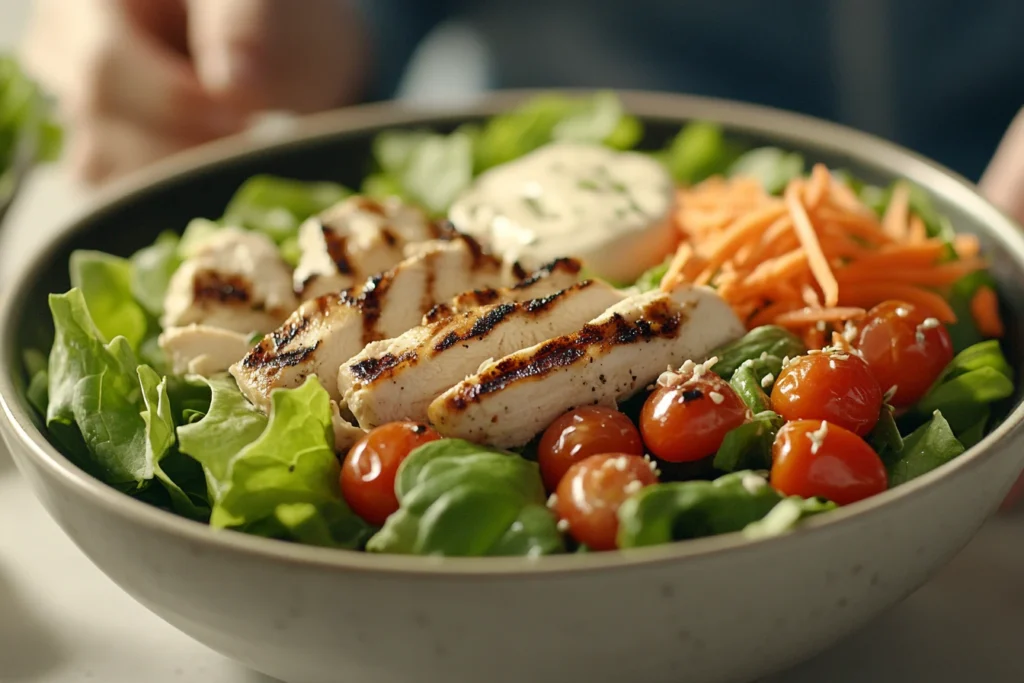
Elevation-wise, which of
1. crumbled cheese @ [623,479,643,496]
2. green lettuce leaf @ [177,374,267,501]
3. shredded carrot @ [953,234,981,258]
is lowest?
shredded carrot @ [953,234,981,258]

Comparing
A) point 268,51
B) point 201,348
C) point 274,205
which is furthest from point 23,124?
point 201,348

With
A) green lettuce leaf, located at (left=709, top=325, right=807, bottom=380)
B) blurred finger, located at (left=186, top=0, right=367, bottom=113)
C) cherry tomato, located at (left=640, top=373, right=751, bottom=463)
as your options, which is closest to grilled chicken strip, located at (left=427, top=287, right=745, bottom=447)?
green lettuce leaf, located at (left=709, top=325, right=807, bottom=380)

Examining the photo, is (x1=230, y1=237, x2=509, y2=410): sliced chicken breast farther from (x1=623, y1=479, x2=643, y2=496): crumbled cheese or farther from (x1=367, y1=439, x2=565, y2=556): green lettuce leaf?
(x1=623, y1=479, x2=643, y2=496): crumbled cheese

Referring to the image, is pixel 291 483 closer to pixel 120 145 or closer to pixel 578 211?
pixel 578 211

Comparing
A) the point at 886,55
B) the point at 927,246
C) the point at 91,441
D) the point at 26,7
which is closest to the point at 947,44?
the point at 886,55

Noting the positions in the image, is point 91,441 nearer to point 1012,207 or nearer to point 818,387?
point 818,387

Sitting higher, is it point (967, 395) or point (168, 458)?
point (168, 458)
